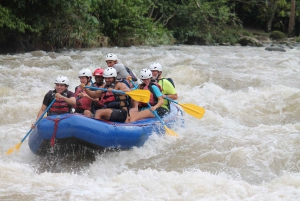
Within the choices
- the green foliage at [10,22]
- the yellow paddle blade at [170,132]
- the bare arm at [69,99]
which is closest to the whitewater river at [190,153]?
the yellow paddle blade at [170,132]

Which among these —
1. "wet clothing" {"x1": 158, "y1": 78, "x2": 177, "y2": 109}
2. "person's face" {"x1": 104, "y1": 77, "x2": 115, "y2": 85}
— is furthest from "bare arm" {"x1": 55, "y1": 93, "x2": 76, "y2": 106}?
"wet clothing" {"x1": 158, "y1": 78, "x2": 177, "y2": 109}

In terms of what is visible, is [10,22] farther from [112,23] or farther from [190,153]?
[190,153]

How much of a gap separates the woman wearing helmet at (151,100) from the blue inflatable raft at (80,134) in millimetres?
458

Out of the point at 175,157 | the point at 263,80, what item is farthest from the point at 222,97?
the point at 175,157

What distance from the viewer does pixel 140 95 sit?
5797mm

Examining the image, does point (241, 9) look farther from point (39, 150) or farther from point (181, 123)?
point (39, 150)

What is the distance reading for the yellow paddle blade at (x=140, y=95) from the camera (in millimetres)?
5738

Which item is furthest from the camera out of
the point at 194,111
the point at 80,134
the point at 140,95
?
the point at 194,111

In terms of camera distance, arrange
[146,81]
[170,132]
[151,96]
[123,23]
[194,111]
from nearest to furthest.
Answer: [170,132] → [146,81] → [151,96] → [194,111] → [123,23]

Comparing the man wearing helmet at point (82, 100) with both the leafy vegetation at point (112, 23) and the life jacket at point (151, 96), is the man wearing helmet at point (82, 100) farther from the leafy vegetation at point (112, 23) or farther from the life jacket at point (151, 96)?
the leafy vegetation at point (112, 23)

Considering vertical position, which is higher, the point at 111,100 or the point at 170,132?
the point at 111,100

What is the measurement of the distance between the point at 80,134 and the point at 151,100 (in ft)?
5.18

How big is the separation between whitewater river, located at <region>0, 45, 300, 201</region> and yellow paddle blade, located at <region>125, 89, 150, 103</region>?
1.68 feet

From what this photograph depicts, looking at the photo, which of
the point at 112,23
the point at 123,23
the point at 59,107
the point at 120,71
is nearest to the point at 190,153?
the point at 59,107
